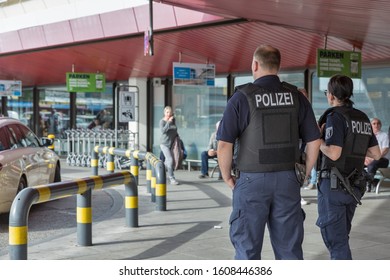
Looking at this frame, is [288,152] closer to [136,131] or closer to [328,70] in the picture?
[328,70]

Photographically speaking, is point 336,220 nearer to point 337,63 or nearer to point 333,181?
point 333,181

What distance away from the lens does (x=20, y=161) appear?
31.6 ft

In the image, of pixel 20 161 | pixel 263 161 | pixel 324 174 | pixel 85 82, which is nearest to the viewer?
pixel 263 161

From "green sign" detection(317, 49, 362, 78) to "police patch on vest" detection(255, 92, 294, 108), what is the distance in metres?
8.34

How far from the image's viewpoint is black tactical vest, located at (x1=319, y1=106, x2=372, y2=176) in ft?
17.0

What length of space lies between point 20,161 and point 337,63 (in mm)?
6689

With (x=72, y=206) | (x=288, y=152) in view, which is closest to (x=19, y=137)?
(x=72, y=206)

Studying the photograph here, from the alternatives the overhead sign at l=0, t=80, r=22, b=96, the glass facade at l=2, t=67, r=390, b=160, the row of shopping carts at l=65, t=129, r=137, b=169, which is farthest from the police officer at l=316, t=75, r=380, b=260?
the overhead sign at l=0, t=80, r=22, b=96

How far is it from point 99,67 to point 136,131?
2419mm

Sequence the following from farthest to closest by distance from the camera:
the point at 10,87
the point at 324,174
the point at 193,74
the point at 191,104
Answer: the point at 10,87 → the point at 191,104 → the point at 193,74 → the point at 324,174

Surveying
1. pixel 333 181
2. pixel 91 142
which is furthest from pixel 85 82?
pixel 333 181

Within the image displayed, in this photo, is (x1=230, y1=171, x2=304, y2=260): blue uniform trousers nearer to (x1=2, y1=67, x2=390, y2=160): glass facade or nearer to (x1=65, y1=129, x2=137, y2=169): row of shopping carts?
(x1=2, y1=67, x2=390, y2=160): glass facade

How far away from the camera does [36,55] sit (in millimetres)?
20078

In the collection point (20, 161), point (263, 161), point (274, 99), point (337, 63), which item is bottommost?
point (20, 161)
